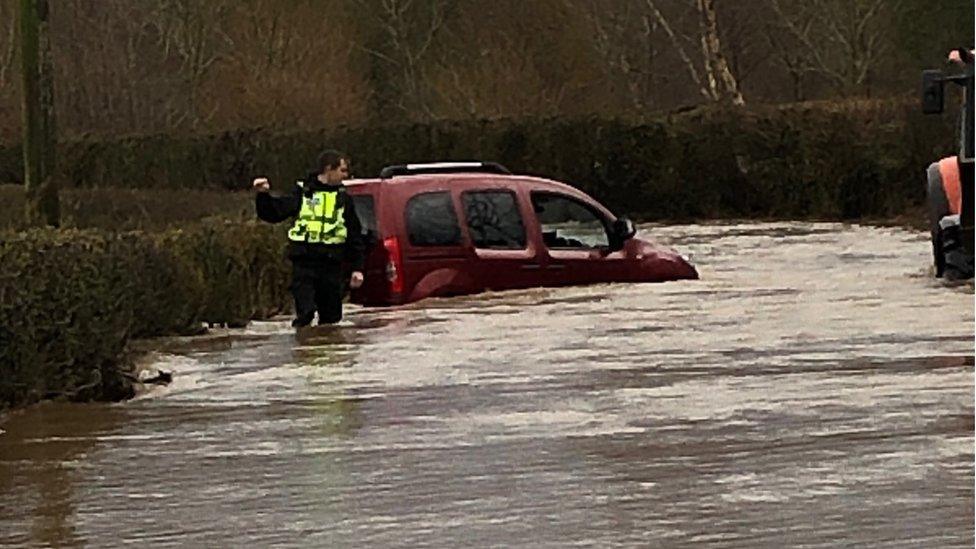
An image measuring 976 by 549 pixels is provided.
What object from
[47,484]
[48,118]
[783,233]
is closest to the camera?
[47,484]

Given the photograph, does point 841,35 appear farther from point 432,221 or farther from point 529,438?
point 529,438

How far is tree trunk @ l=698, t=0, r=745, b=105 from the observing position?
172 ft

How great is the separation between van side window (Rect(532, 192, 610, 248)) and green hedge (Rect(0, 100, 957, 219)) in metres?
21.2

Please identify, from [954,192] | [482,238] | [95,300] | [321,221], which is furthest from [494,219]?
[95,300]

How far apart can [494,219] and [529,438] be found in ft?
27.6

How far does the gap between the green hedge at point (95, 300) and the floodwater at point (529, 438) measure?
0.26 m

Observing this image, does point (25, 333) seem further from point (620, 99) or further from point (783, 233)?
point (620, 99)

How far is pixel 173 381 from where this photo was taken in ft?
40.7

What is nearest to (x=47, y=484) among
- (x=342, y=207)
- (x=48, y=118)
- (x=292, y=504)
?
(x=292, y=504)

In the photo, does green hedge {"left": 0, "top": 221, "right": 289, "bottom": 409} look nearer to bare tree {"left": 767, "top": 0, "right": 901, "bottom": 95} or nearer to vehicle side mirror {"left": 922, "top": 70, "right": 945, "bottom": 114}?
vehicle side mirror {"left": 922, "top": 70, "right": 945, "bottom": 114}

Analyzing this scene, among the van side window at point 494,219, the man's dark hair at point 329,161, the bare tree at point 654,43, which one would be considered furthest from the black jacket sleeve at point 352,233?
the bare tree at point 654,43

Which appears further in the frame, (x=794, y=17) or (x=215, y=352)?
(x=794, y=17)

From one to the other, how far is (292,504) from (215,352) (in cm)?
601

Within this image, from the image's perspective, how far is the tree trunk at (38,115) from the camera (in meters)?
18.0
